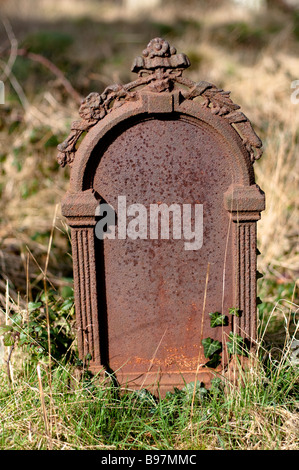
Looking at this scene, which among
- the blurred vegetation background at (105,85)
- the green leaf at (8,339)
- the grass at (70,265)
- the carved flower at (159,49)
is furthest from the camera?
the blurred vegetation background at (105,85)

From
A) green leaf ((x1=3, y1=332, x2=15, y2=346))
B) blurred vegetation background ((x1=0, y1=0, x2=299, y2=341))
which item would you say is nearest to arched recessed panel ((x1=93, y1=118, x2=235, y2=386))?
blurred vegetation background ((x1=0, y1=0, x2=299, y2=341))

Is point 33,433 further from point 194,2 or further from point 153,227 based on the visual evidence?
point 194,2

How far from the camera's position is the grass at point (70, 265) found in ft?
6.73

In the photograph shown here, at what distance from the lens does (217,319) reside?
236cm

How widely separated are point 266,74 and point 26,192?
4174 mm

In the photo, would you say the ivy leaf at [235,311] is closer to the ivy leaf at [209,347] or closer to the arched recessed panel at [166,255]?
the arched recessed panel at [166,255]

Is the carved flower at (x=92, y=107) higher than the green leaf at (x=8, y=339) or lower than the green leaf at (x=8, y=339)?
higher

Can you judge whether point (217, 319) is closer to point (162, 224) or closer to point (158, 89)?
point (162, 224)

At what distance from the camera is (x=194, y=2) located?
1290 centimetres

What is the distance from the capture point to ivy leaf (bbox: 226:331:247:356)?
231cm

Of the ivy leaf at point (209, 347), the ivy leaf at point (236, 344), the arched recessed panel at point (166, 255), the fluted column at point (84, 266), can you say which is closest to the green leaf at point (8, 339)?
the fluted column at point (84, 266)

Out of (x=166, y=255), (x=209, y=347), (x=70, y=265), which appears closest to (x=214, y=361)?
(x=209, y=347)

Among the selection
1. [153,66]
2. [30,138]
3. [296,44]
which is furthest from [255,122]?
[296,44]

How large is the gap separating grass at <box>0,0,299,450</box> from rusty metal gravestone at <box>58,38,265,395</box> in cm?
18
